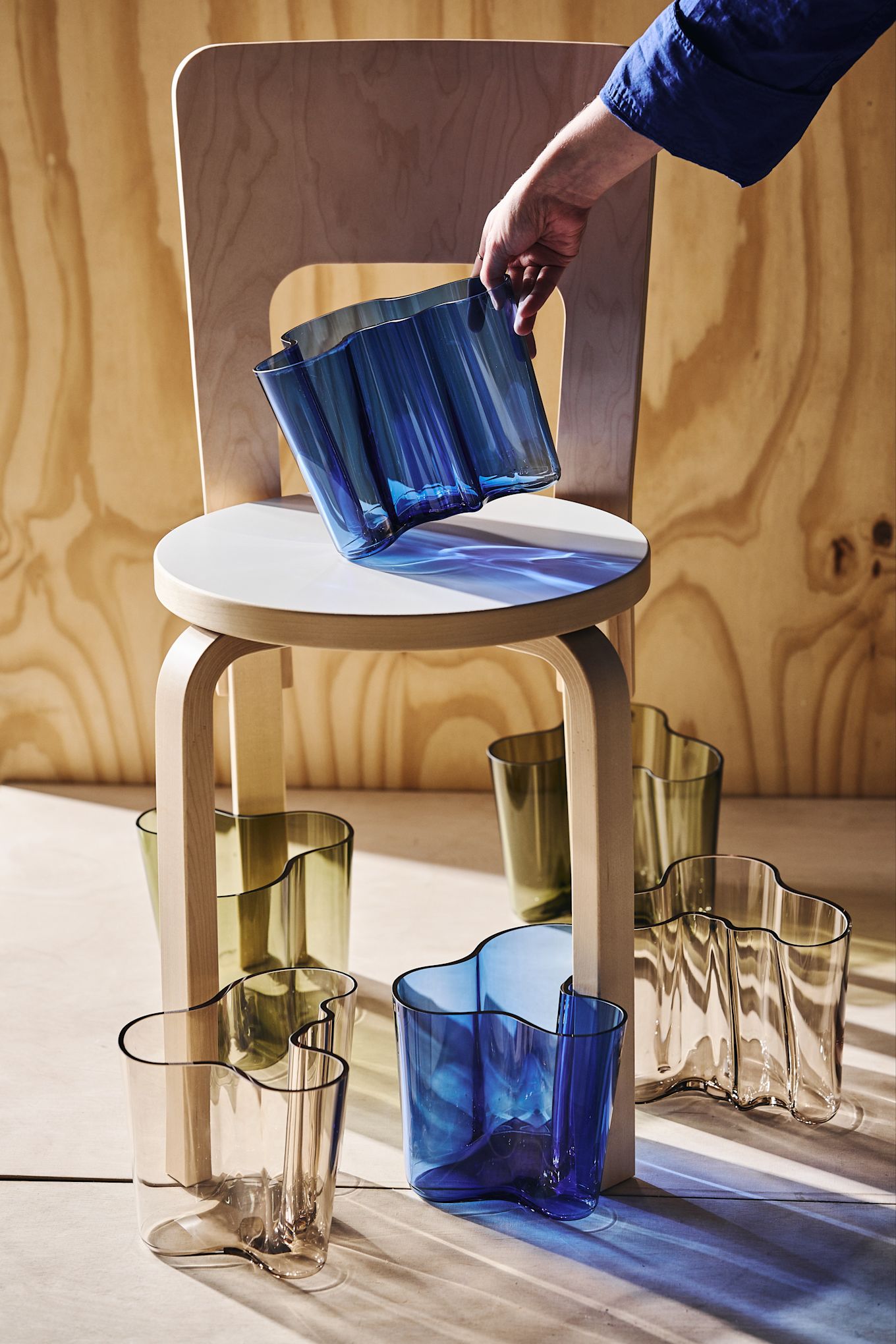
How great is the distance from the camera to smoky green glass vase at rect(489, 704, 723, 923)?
1.12m

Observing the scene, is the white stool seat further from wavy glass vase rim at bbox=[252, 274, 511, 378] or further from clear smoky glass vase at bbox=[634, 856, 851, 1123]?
clear smoky glass vase at bbox=[634, 856, 851, 1123]

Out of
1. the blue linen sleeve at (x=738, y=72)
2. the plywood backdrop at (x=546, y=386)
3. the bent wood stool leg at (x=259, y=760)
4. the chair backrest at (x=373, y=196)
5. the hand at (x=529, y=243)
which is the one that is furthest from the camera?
the plywood backdrop at (x=546, y=386)

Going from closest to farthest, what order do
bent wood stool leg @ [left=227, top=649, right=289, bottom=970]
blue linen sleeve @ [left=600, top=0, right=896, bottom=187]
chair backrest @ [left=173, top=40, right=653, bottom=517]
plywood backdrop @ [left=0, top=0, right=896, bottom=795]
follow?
blue linen sleeve @ [left=600, top=0, right=896, bottom=187] < chair backrest @ [left=173, top=40, right=653, bottom=517] < bent wood stool leg @ [left=227, top=649, right=289, bottom=970] < plywood backdrop @ [left=0, top=0, right=896, bottom=795]

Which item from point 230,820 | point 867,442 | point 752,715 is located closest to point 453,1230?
point 230,820

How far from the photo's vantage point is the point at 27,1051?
1.00 meters

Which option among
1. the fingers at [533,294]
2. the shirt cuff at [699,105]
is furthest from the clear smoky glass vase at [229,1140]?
the shirt cuff at [699,105]

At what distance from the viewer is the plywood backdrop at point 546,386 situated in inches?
48.3

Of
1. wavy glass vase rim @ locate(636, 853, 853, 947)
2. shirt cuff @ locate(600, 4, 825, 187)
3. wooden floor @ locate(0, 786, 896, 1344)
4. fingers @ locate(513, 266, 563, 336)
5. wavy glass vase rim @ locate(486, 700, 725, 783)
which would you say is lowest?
wooden floor @ locate(0, 786, 896, 1344)

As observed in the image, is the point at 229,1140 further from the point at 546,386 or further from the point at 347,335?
the point at 546,386

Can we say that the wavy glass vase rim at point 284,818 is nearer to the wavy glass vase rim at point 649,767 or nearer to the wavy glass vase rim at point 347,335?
the wavy glass vase rim at point 649,767

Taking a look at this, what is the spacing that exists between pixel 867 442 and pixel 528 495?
494mm

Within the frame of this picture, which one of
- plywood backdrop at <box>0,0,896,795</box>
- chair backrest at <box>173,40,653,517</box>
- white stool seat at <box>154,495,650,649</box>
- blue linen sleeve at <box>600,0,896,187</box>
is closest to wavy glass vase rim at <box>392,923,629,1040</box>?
white stool seat at <box>154,495,650,649</box>

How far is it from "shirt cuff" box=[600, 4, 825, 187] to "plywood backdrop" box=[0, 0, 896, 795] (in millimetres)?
498

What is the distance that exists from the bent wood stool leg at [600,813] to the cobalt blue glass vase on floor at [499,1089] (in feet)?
0.09
